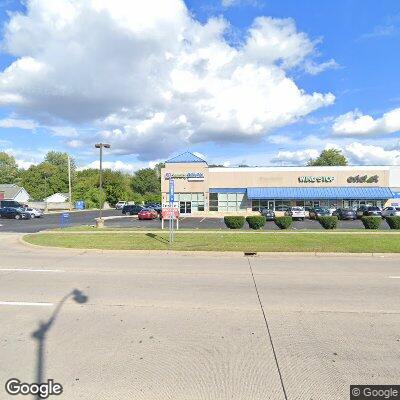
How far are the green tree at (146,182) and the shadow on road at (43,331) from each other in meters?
114

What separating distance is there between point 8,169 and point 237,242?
299ft

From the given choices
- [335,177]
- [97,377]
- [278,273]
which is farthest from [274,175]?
[97,377]

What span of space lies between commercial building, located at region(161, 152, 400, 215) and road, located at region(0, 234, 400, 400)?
3808 cm

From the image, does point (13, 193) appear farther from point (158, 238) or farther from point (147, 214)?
point (158, 238)

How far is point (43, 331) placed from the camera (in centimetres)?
554

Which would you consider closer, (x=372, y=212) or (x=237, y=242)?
(x=237, y=242)

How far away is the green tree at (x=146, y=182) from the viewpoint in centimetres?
12144

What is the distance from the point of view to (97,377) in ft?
13.7

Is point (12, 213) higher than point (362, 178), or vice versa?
point (362, 178)

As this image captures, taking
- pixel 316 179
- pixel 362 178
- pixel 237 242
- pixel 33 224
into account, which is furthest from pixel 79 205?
pixel 237 242

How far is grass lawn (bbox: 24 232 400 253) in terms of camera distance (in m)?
14.6

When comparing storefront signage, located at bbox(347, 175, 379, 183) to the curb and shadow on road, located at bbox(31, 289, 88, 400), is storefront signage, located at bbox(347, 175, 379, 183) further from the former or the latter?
shadow on road, located at bbox(31, 289, 88, 400)

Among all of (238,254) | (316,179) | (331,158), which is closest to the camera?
(238,254)

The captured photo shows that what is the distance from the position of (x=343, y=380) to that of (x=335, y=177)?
4729cm
